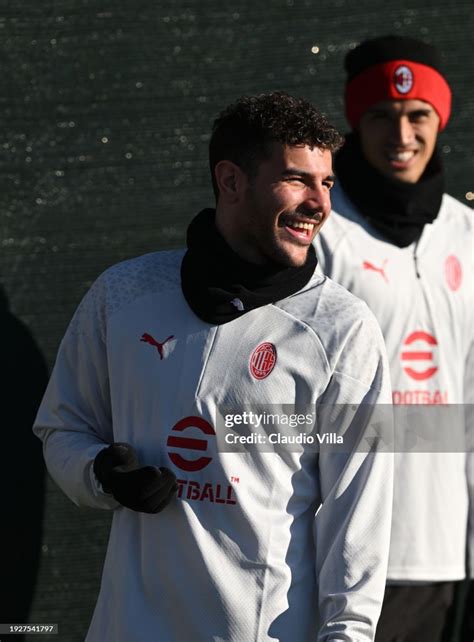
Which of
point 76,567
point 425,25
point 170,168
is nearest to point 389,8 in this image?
point 425,25

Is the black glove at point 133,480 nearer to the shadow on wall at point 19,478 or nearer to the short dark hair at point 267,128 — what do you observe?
the short dark hair at point 267,128

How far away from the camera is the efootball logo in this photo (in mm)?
2266

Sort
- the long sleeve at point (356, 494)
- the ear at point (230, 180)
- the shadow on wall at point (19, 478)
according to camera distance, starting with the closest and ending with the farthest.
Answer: the long sleeve at point (356, 494), the ear at point (230, 180), the shadow on wall at point (19, 478)

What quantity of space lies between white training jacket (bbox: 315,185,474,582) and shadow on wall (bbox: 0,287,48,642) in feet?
3.21

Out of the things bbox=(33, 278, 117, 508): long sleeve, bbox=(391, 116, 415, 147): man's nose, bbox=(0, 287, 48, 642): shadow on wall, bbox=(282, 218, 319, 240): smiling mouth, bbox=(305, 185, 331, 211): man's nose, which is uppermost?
bbox=(391, 116, 415, 147): man's nose

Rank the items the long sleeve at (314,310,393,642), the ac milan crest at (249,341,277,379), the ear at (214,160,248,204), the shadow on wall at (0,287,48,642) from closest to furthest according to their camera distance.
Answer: the long sleeve at (314,310,393,642) < the ac milan crest at (249,341,277,379) < the ear at (214,160,248,204) < the shadow on wall at (0,287,48,642)

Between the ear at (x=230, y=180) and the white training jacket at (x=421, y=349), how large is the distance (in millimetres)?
682

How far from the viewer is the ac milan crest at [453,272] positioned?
3.17m

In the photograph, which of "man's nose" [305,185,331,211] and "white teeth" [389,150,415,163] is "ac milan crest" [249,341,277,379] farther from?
"white teeth" [389,150,415,163]

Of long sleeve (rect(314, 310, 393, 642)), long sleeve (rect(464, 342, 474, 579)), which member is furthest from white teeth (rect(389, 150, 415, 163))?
long sleeve (rect(314, 310, 393, 642))

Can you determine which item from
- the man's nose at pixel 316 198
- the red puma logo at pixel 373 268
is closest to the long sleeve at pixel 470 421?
the red puma logo at pixel 373 268

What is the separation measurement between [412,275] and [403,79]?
578mm

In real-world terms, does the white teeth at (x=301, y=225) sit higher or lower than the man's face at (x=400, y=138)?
lower

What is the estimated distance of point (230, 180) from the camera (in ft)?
8.00
